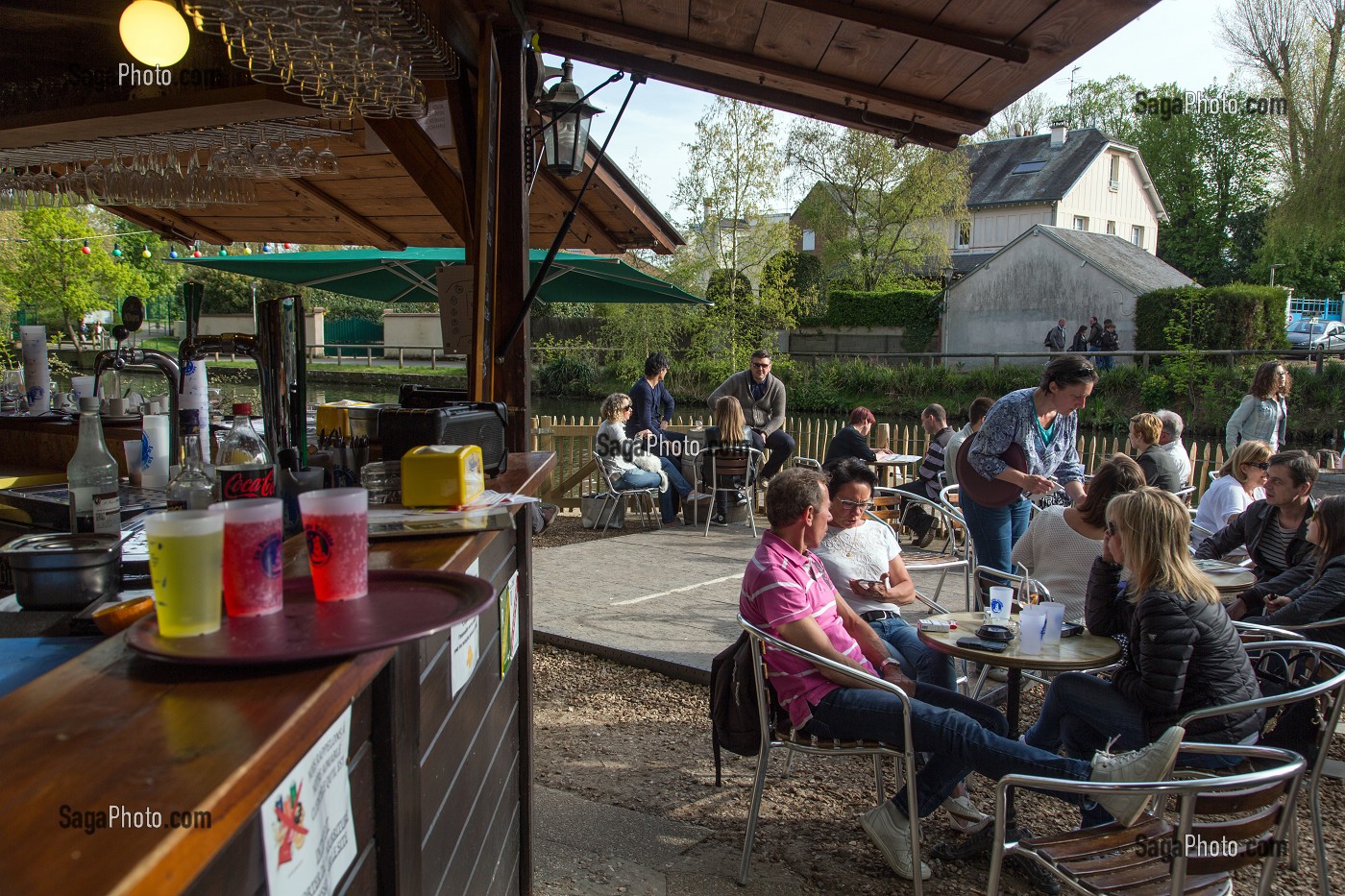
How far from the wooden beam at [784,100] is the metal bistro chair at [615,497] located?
15.6 ft

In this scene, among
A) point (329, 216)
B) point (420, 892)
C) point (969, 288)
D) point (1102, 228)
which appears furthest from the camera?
point (1102, 228)

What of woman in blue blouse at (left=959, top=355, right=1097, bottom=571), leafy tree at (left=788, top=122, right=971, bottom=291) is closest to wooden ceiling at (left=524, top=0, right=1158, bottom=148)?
woman in blue blouse at (left=959, top=355, right=1097, bottom=571)

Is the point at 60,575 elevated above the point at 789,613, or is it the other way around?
the point at 60,575

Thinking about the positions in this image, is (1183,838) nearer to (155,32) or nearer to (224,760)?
(224,760)

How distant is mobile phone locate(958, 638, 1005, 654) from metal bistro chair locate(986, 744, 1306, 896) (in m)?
0.67

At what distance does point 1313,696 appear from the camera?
8.15ft

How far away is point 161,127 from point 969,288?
31305mm

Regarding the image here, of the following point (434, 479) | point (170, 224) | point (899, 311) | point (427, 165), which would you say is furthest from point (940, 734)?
point (899, 311)

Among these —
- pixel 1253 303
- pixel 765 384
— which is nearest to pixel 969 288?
pixel 1253 303

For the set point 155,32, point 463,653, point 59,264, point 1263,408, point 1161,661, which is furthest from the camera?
point 59,264

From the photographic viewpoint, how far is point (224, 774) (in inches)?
30.0

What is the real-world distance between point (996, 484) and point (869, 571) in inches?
45.2

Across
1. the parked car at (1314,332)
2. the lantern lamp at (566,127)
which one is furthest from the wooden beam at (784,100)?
the parked car at (1314,332)

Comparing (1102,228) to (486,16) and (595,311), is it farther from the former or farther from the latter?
(486,16)
